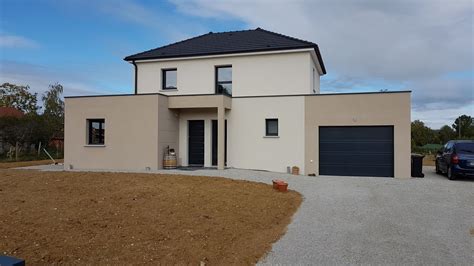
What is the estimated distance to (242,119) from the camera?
17.4 meters

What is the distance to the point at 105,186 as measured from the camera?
9.82m

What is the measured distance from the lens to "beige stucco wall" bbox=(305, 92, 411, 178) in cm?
1511

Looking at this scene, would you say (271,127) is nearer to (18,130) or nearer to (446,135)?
(18,130)

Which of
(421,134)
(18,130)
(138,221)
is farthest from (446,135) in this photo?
(138,221)

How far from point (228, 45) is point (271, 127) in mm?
4978

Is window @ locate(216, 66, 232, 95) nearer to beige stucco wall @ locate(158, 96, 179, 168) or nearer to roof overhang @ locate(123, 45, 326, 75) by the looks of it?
roof overhang @ locate(123, 45, 326, 75)

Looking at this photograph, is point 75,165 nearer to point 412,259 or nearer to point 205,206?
point 205,206

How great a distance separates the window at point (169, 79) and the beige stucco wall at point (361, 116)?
711cm

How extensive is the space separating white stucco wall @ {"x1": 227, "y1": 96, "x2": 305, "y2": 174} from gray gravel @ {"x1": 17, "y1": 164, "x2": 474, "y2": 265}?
4161 mm

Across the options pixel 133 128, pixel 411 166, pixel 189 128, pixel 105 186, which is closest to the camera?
pixel 105 186

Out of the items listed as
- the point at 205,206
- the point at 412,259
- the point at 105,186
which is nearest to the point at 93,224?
the point at 205,206

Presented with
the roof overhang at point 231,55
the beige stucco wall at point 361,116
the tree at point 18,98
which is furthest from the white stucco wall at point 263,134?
the tree at point 18,98

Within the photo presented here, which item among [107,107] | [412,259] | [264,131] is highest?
[107,107]

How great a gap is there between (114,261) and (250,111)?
1265cm
